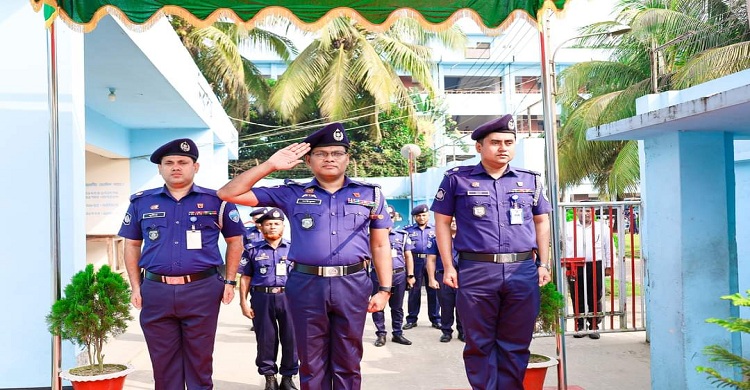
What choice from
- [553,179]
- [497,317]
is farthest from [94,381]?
[553,179]

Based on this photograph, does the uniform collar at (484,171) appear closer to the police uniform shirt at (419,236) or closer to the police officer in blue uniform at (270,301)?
the police officer in blue uniform at (270,301)

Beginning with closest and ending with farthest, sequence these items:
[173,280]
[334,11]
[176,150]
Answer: [173,280] → [176,150] → [334,11]

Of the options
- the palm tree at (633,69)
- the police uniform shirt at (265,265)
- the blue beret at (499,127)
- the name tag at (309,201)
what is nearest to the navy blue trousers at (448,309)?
the police uniform shirt at (265,265)

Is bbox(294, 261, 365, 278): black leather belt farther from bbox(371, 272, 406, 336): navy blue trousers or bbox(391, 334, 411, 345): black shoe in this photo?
bbox(391, 334, 411, 345): black shoe

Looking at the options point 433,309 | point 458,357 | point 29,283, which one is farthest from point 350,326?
point 433,309

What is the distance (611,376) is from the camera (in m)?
6.17

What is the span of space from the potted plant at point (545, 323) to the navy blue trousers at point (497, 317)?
1.24ft

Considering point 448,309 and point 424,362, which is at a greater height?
point 448,309

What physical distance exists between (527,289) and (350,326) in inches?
46.5

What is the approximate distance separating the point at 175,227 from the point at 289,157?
0.97 m

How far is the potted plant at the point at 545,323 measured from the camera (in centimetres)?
484

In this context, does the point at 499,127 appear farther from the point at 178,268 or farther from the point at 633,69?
the point at 633,69

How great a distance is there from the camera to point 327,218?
13.5ft

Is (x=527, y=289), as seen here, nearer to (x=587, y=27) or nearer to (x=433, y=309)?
(x=433, y=309)
